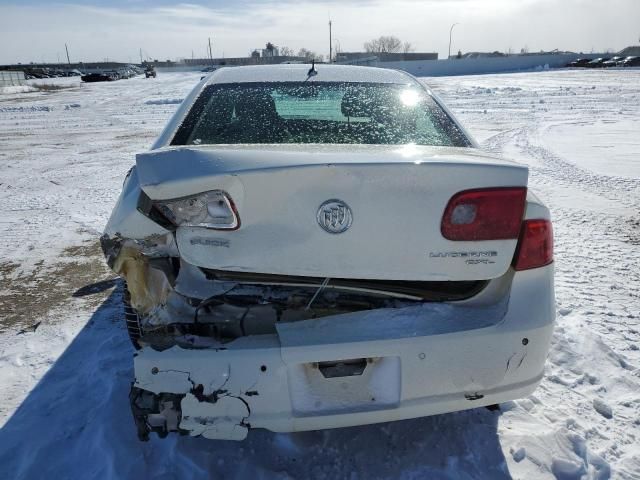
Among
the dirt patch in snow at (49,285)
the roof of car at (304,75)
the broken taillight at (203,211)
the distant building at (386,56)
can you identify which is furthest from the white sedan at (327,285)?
the distant building at (386,56)

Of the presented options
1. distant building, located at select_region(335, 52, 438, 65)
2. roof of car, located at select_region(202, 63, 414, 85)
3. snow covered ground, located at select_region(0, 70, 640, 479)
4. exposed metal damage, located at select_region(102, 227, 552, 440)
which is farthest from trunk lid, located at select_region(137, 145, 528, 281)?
distant building, located at select_region(335, 52, 438, 65)

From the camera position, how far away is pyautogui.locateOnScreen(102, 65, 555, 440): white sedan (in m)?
1.63

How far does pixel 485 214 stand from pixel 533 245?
0.91 ft

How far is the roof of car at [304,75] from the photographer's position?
9.38ft

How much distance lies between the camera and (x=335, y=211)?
1634 mm

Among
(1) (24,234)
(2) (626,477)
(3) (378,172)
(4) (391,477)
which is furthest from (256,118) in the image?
(1) (24,234)

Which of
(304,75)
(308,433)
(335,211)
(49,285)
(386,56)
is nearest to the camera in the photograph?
(335,211)

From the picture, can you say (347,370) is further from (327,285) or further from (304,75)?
(304,75)

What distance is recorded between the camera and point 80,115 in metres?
16.9

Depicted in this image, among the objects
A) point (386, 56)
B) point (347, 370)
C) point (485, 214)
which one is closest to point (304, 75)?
point (485, 214)

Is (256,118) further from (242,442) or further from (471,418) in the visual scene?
(471,418)

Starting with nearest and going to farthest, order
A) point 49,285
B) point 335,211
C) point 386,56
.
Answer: point 335,211 < point 49,285 < point 386,56

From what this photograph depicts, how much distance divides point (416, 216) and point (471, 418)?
3.91ft

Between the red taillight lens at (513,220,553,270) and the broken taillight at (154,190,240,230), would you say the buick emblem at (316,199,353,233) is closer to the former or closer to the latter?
the broken taillight at (154,190,240,230)
